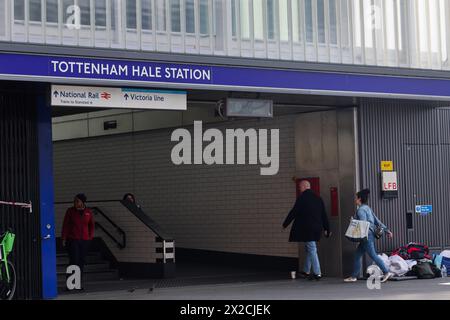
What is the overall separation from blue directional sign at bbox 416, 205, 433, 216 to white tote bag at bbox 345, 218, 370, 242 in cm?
199

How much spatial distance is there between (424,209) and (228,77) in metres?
5.22

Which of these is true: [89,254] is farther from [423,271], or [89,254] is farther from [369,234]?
[423,271]

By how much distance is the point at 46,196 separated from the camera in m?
14.4

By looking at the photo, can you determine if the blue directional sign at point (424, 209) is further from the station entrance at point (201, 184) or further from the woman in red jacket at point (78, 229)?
the woman in red jacket at point (78, 229)

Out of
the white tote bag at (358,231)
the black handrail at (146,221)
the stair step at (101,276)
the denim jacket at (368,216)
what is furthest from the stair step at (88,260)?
the denim jacket at (368,216)

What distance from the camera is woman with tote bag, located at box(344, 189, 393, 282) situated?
16.1 meters

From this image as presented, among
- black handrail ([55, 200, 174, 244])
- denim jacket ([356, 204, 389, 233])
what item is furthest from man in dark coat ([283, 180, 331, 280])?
black handrail ([55, 200, 174, 244])

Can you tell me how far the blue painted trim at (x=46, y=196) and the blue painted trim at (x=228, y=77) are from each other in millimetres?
1219

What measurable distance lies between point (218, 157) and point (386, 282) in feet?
17.7

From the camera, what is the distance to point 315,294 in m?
14.4

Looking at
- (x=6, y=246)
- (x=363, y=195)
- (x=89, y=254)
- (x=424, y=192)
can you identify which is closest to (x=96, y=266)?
(x=89, y=254)

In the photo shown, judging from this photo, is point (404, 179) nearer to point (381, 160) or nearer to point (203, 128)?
point (381, 160)
